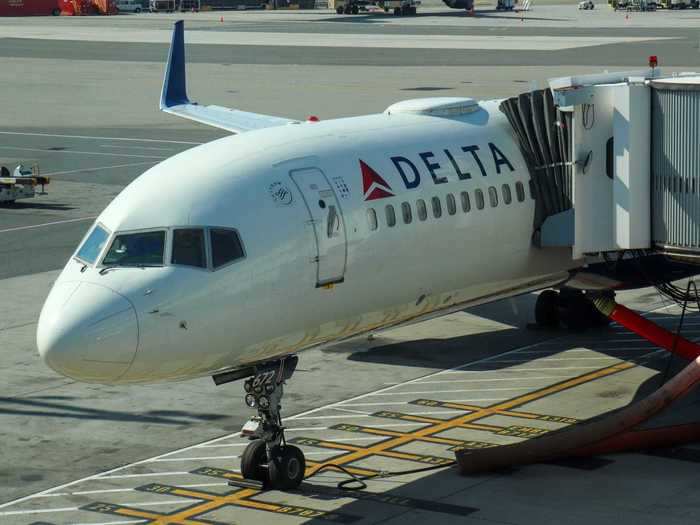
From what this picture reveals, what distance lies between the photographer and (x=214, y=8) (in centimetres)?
17088

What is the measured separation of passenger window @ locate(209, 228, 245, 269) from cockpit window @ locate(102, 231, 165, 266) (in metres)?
0.77

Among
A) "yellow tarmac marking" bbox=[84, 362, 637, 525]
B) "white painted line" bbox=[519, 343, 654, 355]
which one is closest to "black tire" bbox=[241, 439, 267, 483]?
"yellow tarmac marking" bbox=[84, 362, 637, 525]

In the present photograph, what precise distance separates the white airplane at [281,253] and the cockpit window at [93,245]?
35 mm

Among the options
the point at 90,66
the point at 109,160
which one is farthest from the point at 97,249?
the point at 90,66

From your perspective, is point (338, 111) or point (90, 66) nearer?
point (338, 111)

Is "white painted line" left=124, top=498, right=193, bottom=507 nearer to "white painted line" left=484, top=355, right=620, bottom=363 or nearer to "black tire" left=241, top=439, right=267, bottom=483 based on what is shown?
"black tire" left=241, top=439, right=267, bottom=483

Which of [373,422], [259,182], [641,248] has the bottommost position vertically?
[373,422]

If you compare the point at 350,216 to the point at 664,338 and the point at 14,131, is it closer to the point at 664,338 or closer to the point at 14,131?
the point at 664,338

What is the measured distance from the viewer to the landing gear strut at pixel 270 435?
21484 millimetres

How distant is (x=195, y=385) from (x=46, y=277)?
38.3ft

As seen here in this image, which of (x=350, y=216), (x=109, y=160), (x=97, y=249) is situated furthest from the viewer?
(x=109, y=160)

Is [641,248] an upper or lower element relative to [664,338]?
upper

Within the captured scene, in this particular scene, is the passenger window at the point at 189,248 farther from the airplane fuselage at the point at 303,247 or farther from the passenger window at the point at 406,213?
the passenger window at the point at 406,213

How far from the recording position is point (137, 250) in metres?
20.2
